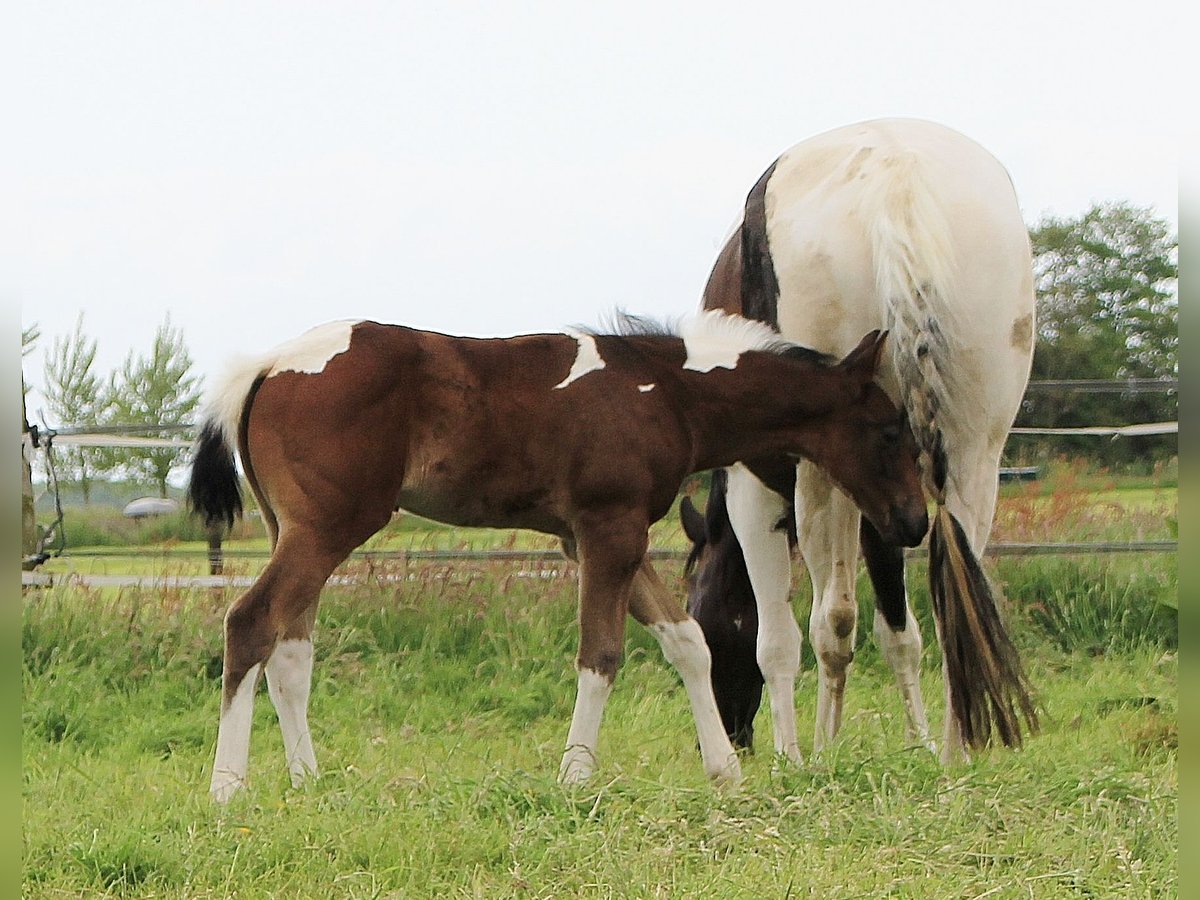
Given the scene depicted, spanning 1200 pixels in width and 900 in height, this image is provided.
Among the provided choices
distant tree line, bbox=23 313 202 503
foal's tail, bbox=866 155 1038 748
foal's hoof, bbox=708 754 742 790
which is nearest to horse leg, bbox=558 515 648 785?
foal's hoof, bbox=708 754 742 790

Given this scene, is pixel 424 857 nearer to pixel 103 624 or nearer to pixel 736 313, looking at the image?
pixel 736 313

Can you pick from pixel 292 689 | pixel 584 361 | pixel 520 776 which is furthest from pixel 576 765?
pixel 584 361

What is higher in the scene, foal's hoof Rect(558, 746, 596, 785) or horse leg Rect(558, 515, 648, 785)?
horse leg Rect(558, 515, 648, 785)

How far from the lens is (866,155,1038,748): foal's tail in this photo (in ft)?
13.1

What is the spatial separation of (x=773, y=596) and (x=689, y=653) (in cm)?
57

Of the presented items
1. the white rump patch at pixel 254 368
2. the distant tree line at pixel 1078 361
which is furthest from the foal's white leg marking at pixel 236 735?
the distant tree line at pixel 1078 361

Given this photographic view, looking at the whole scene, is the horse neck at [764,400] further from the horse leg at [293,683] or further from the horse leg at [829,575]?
the horse leg at [293,683]

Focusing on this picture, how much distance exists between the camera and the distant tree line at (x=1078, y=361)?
11.9 meters

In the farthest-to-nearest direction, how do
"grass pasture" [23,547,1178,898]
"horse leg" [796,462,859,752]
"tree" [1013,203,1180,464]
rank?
"tree" [1013,203,1180,464]
"horse leg" [796,462,859,752]
"grass pasture" [23,547,1178,898]

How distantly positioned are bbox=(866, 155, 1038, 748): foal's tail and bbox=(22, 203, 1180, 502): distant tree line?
8.10 meters

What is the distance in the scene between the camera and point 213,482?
4.17 m

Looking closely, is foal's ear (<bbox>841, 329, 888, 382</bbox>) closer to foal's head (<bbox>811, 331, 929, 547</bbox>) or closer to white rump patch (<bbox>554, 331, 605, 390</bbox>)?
foal's head (<bbox>811, 331, 929, 547</bbox>)

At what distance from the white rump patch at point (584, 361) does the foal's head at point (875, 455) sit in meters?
0.76

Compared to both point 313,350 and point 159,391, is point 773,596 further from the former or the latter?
point 159,391
